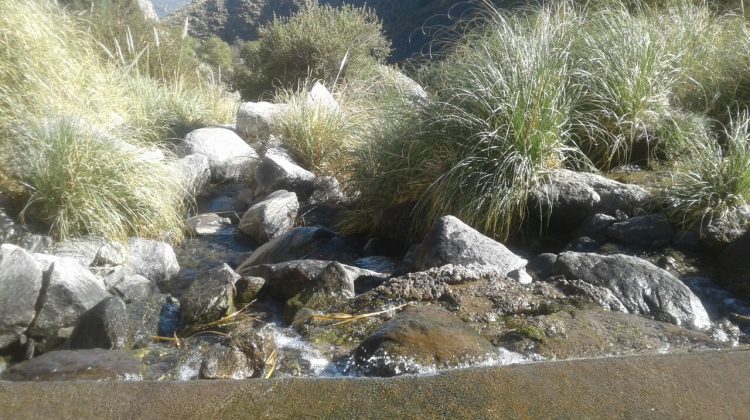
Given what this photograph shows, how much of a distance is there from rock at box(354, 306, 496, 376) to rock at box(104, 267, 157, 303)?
2.23 m

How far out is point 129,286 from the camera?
5723 mm

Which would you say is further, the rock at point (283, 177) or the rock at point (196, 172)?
the rock at point (283, 177)

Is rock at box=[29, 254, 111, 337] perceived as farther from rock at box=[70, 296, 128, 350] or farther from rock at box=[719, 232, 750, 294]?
rock at box=[719, 232, 750, 294]

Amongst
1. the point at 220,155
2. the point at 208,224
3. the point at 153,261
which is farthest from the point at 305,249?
the point at 220,155

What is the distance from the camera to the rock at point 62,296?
471 cm

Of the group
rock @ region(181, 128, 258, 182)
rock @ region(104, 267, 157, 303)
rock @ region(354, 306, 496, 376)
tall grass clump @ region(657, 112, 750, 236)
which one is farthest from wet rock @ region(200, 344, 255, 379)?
rock @ region(181, 128, 258, 182)

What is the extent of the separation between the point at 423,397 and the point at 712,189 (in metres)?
3.61

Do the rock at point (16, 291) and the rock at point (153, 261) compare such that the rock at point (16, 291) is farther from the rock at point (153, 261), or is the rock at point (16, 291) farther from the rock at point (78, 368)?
the rock at point (153, 261)

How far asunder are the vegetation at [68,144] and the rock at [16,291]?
111cm

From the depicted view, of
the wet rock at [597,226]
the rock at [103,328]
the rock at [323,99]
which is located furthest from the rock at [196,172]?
the wet rock at [597,226]

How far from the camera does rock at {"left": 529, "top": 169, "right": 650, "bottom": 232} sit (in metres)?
6.21

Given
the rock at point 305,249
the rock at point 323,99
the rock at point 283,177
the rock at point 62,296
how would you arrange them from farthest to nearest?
the rock at point 323,99
the rock at point 283,177
the rock at point 305,249
the rock at point 62,296

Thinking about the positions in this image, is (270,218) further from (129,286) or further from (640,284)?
(640,284)

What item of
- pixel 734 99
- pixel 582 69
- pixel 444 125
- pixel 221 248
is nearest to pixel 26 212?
pixel 221 248
